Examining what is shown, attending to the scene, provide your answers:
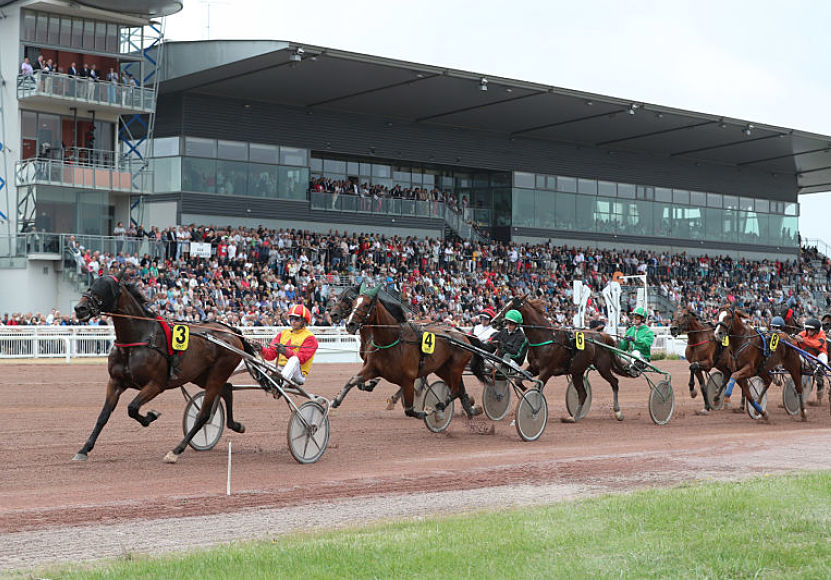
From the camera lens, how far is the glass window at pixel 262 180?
3672 cm

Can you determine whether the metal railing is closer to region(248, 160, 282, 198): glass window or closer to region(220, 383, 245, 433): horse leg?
region(248, 160, 282, 198): glass window

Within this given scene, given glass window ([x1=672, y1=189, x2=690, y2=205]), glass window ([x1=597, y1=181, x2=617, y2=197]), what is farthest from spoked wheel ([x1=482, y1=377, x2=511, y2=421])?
glass window ([x1=672, y1=189, x2=690, y2=205])

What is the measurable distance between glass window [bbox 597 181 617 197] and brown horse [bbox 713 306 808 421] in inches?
1222

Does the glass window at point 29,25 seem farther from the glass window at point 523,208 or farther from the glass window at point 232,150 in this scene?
the glass window at point 523,208

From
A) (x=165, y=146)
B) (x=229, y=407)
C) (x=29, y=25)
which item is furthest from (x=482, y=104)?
(x=229, y=407)

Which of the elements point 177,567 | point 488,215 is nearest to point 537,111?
point 488,215

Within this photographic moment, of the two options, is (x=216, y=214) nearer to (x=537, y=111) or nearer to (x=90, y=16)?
(x=90, y=16)

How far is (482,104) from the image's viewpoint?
3988 centimetres

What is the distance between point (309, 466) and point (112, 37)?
82.5 ft

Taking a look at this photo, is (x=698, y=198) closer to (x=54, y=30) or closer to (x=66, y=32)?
(x=66, y=32)

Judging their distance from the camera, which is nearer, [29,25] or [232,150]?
[29,25]

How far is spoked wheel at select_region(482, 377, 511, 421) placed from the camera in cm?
1511

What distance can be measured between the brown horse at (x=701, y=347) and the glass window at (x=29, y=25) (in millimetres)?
21673

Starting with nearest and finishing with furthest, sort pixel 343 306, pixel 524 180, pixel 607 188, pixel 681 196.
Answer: pixel 343 306 → pixel 524 180 → pixel 607 188 → pixel 681 196
